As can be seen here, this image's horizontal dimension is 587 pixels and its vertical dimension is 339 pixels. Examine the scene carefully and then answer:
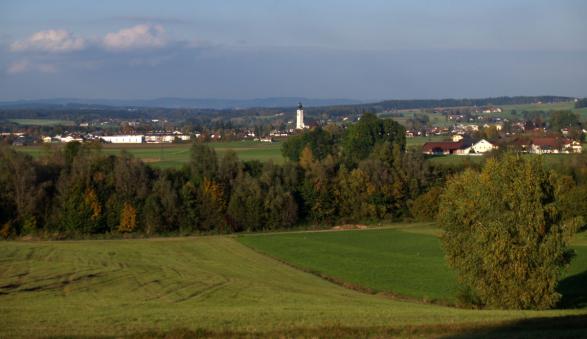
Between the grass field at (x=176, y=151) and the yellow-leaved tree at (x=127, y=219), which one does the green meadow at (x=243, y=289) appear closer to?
→ the yellow-leaved tree at (x=127, y=219)

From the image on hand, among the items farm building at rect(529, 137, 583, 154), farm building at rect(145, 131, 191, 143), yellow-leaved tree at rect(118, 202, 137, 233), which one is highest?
farm building at rect(529, 137, 583, 154)

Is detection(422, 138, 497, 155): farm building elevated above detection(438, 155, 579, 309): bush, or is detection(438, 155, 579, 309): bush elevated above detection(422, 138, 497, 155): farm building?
detection(438, 155, 579, 309): bush

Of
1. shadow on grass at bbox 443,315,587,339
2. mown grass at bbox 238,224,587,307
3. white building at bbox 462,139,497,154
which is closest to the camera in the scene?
shadow on grass at bbox 443,315,587,339

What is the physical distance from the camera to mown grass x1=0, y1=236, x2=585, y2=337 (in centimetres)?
1806

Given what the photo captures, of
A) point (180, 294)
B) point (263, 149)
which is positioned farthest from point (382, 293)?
point (263, 149)

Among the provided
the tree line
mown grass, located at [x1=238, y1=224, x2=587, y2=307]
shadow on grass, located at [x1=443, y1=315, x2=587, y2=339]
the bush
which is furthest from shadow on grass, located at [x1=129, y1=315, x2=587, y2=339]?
the tree line

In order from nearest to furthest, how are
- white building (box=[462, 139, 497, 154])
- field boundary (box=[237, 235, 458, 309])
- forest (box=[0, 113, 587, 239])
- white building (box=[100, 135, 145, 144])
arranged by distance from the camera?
field boundary (box=[237, 235, 458, 309])
forest (box=[0, 113, 587, 239])
white building (box=[462, 139, 497, 154])
white building (box=[100, 135, 145, 144])

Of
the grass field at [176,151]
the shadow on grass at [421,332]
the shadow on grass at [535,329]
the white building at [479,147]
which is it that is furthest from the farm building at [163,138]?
the shadow on grass at [421,332]

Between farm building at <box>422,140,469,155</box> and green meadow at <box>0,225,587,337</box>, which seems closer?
green meadow at <box>0,225,587,337</box>

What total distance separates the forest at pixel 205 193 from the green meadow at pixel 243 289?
242 inches

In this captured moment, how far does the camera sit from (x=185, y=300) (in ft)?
88.7

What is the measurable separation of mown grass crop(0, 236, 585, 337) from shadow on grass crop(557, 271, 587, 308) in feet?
17.5

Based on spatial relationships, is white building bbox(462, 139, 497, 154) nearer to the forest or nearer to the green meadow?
the forest

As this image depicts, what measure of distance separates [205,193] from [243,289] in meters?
36.4
